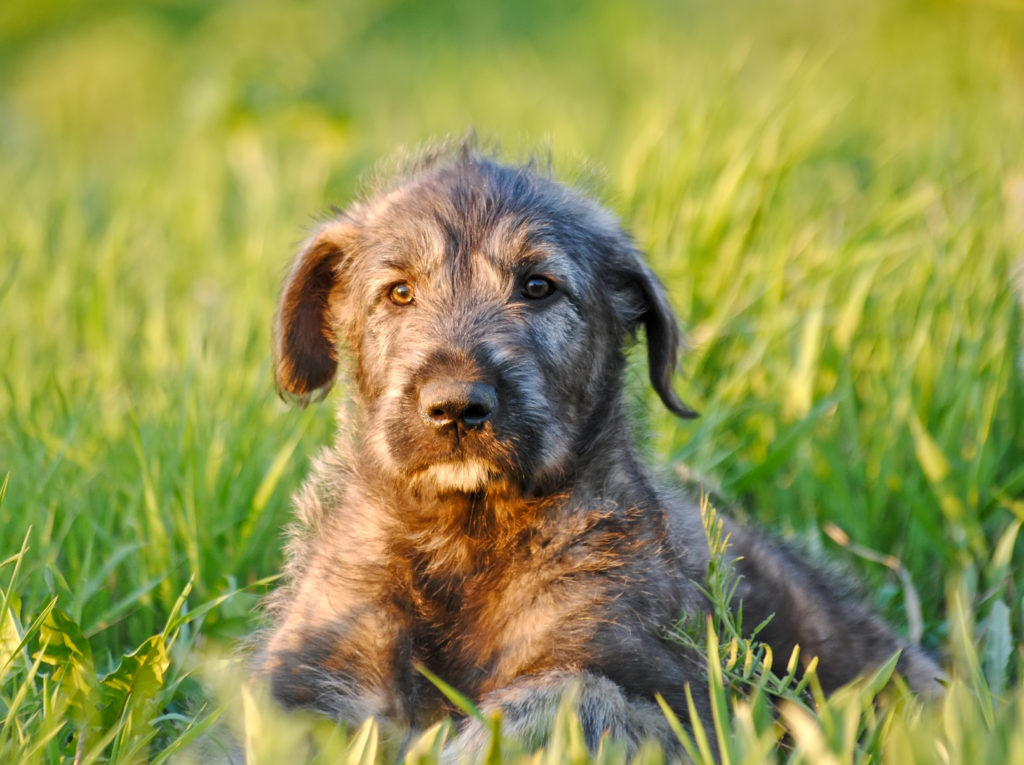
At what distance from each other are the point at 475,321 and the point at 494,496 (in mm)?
454

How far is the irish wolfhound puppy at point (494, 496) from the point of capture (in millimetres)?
2990

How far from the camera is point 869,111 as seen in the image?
8008 mm

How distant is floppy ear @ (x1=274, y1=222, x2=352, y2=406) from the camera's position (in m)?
3.73

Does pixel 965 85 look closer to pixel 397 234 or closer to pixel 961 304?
pixel 961 304

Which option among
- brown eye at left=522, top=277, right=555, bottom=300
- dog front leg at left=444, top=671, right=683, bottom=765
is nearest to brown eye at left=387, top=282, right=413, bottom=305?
brown eye at left=522, top=277, right=555, bottom=300

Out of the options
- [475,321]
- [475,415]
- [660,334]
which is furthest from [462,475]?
[660,334]

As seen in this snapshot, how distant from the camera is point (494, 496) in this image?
3.23m

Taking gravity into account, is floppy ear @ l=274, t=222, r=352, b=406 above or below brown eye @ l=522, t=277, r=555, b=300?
below

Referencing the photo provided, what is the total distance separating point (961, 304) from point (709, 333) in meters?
1.00

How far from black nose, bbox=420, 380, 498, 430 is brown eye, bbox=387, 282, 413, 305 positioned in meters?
0.50

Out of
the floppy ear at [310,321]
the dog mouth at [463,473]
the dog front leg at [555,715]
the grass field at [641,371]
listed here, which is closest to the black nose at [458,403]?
the dog mouth at [463,473]

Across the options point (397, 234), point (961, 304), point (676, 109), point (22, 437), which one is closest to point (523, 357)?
point (397, 234)

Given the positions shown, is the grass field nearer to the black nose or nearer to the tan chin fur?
the tan chin fur

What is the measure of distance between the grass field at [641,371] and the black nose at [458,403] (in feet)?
2.42
